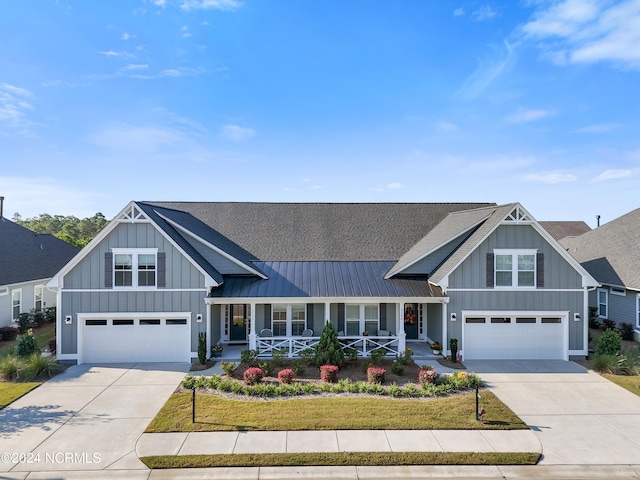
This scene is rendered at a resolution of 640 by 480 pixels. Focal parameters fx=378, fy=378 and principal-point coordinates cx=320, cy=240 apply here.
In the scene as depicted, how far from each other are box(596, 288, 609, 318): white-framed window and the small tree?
58.5ft

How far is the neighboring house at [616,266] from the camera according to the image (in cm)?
2048

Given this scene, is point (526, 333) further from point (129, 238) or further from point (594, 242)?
point (129, 238)

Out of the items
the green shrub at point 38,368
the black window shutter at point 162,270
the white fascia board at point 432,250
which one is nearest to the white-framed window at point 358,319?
the white fascia board at point 432,250

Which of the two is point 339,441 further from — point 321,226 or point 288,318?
point 321,226

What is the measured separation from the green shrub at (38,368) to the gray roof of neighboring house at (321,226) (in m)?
8.69

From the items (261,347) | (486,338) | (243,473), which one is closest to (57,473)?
(243,473)

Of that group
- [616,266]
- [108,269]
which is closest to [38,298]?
[108,269]

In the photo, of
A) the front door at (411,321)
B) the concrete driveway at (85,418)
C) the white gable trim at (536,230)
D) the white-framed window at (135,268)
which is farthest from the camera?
the front door at (411,321)

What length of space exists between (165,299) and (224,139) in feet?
38.3

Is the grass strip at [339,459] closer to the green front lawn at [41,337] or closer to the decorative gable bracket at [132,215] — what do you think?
the decorative gable bracket at [132,215]

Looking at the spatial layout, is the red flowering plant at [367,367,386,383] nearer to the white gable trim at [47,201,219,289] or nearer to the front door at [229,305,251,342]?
the front door at [229,305,251,342]

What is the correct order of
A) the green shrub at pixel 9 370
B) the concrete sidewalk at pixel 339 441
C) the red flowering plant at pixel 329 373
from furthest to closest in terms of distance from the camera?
the green shrub at pixel 9 370 → the red flowering plant at pixel 329 373 → the concrete sidewalk at pixel 339 441

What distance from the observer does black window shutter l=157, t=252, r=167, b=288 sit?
16.2 meters

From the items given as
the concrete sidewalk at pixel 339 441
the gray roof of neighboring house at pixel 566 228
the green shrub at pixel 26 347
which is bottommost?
the concrete sidewalk at pixel 339 441
